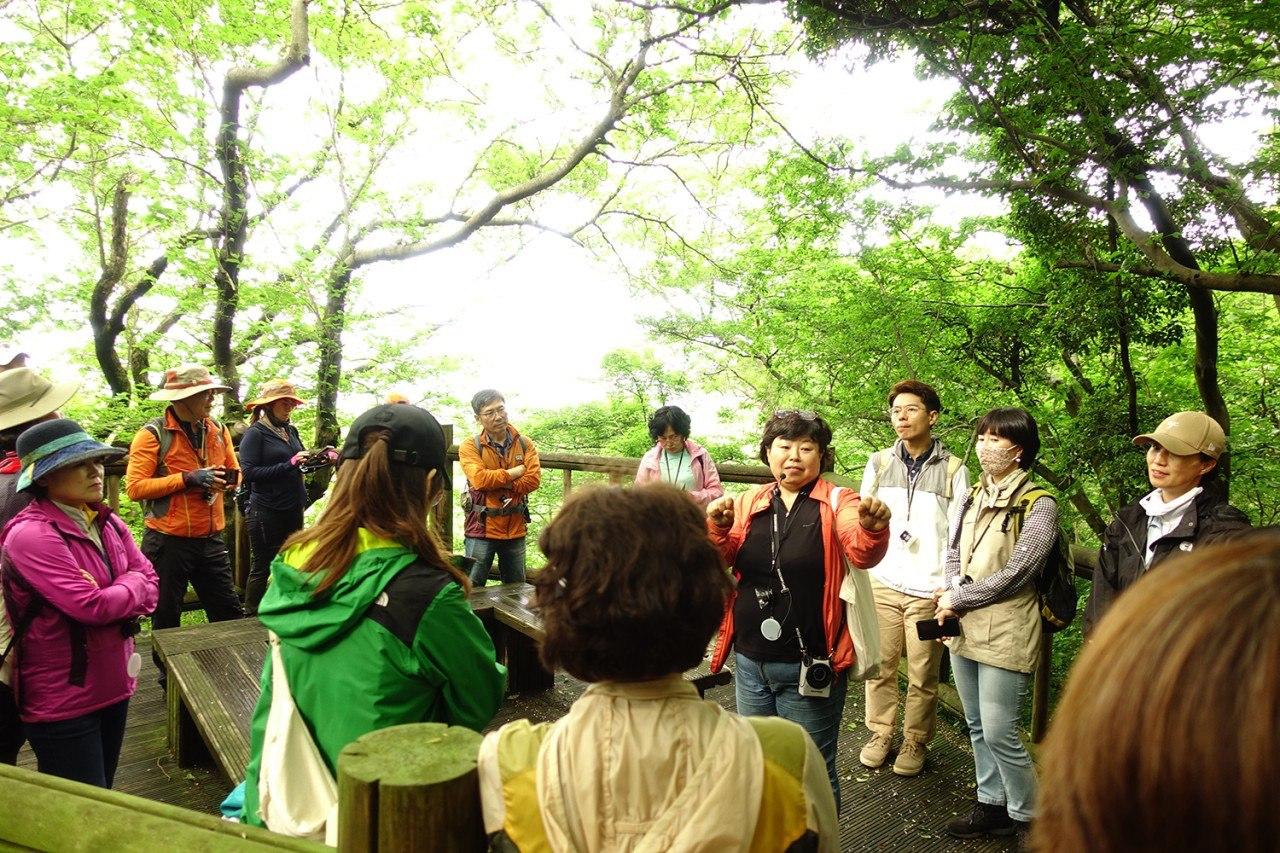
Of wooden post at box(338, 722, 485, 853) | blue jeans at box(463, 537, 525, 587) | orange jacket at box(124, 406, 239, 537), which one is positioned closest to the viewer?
wooden post at box(338, 722, 485, 853)

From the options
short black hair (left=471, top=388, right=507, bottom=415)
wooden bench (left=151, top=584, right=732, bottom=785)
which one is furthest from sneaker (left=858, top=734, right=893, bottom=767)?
short black hair (left=471, top=388, right=507, bottom=415)

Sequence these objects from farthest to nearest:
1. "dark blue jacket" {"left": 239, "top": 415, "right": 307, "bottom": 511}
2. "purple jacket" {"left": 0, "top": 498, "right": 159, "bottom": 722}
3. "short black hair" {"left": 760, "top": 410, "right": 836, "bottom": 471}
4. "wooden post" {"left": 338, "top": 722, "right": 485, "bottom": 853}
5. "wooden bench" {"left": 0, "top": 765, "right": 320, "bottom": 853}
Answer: "dark blue jacket" {"left": 239, "top": 415, "right": 307, "bottom": 511} → "short black hair" {"left": 760, "top": 410, "right": 836, "bottom": 471} → "purple jacket" {"left": 0, "top": 498, "right": 159, "bottom": 722} → "wooden bench" {"left": 0, "top": 765, "right": 320, "bottom": 853} → "wooden post" {"left": 338, "top": 722, "right": 485, "bottom": 853}

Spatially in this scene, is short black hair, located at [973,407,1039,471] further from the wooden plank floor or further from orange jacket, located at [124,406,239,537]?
orange jacket, located at [124,406,239,537]

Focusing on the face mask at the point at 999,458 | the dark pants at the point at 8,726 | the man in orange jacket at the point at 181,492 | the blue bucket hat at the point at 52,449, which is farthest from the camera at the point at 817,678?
the man in orange jacket at the point at 181,492

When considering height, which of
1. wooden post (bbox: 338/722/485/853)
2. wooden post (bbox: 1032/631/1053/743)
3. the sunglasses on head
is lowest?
wooden post (bbox: 1032/631/1053/743)

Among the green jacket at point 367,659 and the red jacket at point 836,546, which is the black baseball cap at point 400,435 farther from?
the red jacket at point 836,546

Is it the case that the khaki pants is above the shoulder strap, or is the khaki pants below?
below

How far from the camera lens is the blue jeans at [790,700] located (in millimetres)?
2383

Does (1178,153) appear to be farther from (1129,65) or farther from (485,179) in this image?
(485,179)

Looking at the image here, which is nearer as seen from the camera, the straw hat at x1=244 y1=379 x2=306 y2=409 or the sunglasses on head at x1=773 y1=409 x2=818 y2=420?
the sunglasses on head at x1=773 y1=409 x2=818 y2=420

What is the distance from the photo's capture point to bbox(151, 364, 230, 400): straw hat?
3898 millimetres

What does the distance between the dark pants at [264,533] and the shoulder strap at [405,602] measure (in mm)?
3819

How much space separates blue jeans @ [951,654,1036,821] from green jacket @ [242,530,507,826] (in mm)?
2153

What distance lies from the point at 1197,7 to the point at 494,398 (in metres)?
4.06
